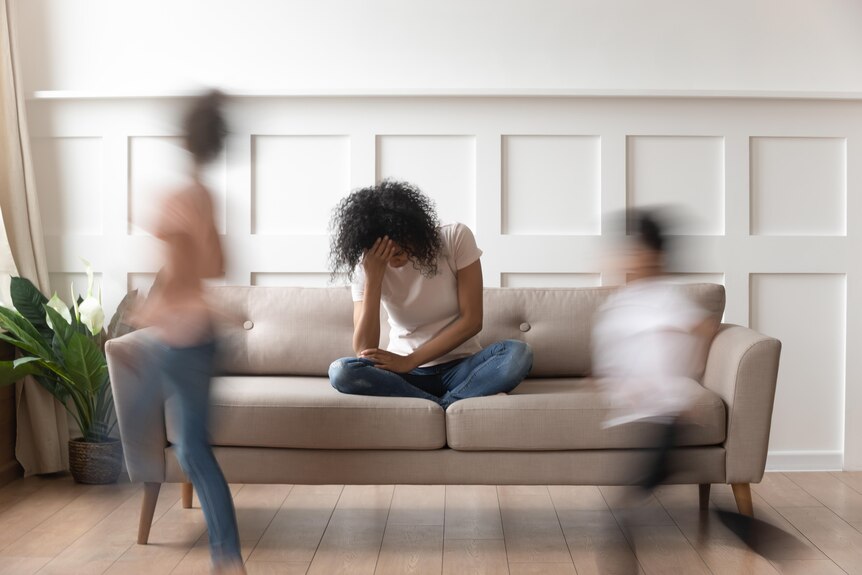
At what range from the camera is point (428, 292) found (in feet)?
9.15

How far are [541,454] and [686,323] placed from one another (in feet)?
2.69

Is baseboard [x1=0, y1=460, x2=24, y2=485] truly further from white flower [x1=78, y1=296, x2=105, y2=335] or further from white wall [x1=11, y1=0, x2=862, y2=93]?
white wall [x1=11, y1=0, x2=862, y2=93]

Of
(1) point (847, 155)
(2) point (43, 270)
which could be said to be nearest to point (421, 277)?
(2) point (43, 270)

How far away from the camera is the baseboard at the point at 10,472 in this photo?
3338 millimetres

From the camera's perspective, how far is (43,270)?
3.54 metres

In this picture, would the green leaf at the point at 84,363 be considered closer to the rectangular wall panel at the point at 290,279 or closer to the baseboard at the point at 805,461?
the rectangular wall panel at the point at 290,279

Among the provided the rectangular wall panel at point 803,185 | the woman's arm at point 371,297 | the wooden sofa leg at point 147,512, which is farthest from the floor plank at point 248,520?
the rectangular wall panel at point 803,185

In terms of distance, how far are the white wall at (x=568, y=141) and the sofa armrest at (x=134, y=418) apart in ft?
3.34

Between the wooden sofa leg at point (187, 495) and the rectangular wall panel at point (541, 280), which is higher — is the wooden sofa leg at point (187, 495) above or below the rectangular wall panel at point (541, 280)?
below

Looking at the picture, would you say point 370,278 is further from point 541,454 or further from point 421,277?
point 541,454

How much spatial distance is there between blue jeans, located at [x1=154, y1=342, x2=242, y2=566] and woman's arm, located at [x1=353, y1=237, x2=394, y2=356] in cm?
75

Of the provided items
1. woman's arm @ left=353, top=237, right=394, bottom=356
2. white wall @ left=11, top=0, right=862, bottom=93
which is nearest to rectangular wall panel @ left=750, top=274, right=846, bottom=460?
white wall @ left=11, top=0, right=862, bottom=93

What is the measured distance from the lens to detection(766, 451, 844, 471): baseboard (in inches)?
141

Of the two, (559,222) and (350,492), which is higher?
(559,222)
